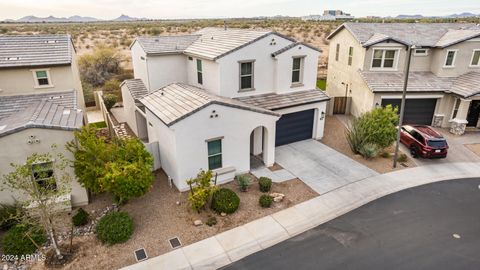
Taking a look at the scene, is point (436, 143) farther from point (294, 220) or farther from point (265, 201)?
point (265, 201)

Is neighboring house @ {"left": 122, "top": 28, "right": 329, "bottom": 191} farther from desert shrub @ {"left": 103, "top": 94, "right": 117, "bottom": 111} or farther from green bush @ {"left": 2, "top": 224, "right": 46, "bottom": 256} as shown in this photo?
green bush @ {"left": 2, "top": 224, "right": 46, "bottom": 256}

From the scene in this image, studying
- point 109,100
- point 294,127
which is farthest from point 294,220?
point 109,100

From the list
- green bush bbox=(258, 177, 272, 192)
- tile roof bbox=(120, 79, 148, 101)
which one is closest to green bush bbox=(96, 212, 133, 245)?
green bush bbox=(258, 177, 272, 192)

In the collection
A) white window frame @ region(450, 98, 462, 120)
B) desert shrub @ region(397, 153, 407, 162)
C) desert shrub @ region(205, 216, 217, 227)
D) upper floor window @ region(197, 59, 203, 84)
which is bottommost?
desert shrub @ region(205, 216, 217, 227)

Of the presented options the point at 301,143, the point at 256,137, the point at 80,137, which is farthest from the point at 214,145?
the point at 301,143

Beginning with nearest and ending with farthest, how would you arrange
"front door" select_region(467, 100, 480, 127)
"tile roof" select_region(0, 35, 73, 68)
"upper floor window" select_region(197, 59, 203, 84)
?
"tile roof" select_region(0, 35, 73, 68) → "upper floor window" select_region(197, 59, 203, 84) → "front door" select_region(467, 100, 480, 127)

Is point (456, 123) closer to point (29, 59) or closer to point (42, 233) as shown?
point (42, 233)
